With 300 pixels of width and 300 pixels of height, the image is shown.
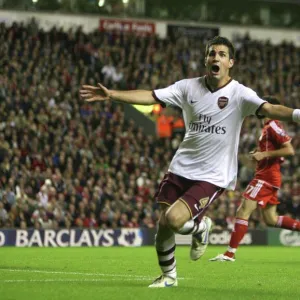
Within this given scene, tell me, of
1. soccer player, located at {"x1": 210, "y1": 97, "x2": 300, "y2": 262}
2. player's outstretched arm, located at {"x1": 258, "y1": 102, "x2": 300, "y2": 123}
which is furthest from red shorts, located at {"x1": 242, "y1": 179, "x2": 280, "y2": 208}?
player's outstretched arm, located at {"x1": 258, "y1": 102, "x2": 300, "y2": 123}

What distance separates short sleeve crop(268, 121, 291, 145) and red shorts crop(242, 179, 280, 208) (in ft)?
2.43

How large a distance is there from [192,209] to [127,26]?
2721 cm

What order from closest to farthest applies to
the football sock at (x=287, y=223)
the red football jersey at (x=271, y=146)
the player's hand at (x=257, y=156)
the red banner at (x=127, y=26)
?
1. the player's hand at (x=257, y=156)
2. the red football jersey at (x=271, y=146)
3. the football sock at (x=287, y=223)
4. the red banner at (x=127, y=26)

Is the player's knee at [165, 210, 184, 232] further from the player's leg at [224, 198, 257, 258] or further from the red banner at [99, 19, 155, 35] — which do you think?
the red banner at [99, 19, 155, 35]

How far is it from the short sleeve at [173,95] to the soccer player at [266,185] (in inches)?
178

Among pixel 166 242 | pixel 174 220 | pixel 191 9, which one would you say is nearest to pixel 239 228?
pixel 166 242

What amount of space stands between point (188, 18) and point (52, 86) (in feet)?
37.8

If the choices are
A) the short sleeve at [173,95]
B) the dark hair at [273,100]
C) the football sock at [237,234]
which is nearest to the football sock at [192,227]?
the short sleeve at [173,95]

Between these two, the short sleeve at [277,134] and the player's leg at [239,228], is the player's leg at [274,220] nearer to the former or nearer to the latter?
the player's leg at [239,228]

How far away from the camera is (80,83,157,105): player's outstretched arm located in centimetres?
823

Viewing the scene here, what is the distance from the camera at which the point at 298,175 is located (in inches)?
1117

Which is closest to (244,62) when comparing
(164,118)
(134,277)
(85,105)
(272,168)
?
(164,118)

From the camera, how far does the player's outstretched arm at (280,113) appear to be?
8.30m

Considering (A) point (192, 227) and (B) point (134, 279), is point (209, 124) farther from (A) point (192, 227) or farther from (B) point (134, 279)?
(B) point (134, 279)
